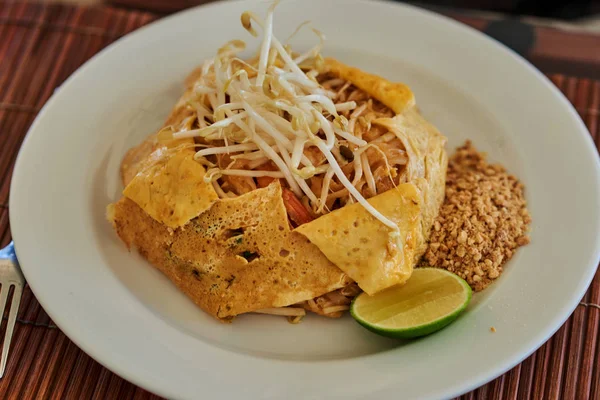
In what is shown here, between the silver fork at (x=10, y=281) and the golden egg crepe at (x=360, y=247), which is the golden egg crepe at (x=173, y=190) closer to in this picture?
the golden egg crepe at (x=360, y=247)

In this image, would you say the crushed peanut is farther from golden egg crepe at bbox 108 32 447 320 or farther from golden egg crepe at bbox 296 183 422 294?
golden egg crepe at bbox 296 183 422 294

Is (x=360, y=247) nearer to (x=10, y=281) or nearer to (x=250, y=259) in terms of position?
(x=250, y=259)

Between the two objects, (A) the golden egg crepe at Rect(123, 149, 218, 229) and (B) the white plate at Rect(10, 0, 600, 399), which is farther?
(A) the golden egg crepe at Rect(123, 149, 218, 229)

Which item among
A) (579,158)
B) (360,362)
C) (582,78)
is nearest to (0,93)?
(360,362)

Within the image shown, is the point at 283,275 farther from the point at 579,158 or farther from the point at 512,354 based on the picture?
the point at 579,158

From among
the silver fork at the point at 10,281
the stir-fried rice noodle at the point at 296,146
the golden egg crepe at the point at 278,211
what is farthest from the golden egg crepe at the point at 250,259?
the silver fork at the point at 10,281

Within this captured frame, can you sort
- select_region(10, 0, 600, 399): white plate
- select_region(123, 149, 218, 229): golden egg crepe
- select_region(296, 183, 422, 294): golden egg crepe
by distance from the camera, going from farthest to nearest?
select_region(123, 149, 218, 229): golden egg crepe
select_region(296, 183, 422, 294): golden egg crepe
select_region(10, 0, 600, 399): white plate

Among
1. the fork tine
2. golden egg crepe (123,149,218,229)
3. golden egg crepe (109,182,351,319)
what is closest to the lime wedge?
golden egg crepe (109,182,351,319)
